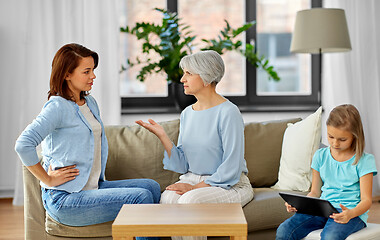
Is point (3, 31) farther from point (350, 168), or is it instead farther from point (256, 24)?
point (350, 168)

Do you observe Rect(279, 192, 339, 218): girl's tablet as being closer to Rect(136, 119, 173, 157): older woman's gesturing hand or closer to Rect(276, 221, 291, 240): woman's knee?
Rect(276, 221, 291, 240): woman's knee

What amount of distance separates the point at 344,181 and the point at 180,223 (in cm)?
73

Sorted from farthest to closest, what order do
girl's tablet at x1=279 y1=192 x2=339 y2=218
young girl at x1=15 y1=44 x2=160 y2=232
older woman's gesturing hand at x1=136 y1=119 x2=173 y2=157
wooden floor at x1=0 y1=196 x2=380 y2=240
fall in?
wooden floor at x1=0 y1=196 x2=380 y2=240
older woman's gesturing hand at x1=136 y1=119 x2=173 y2=157
young girl at x1=15 y1=44 x2=160 y2=232
girl's tablet at x1=279 y1=192 x2=339 y2=218

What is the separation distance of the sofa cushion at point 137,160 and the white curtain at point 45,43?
128cm

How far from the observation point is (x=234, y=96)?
4.39 meters

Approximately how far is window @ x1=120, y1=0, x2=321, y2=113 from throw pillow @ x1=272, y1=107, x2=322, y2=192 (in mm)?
1606

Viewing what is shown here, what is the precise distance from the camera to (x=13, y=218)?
3572mm

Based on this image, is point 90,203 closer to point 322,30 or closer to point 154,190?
point 154,190

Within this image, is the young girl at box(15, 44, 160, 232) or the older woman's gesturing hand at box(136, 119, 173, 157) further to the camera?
the older woman's gesturing hand at box(136, 119, 173, 157)

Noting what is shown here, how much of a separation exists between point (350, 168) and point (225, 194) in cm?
58

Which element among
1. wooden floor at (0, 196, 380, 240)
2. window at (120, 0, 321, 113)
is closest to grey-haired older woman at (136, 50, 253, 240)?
wooden floor at (0, 196, 380, 240)

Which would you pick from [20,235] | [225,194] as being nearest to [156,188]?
[225,194]

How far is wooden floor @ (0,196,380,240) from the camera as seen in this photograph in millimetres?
3168

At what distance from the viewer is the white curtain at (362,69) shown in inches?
160
